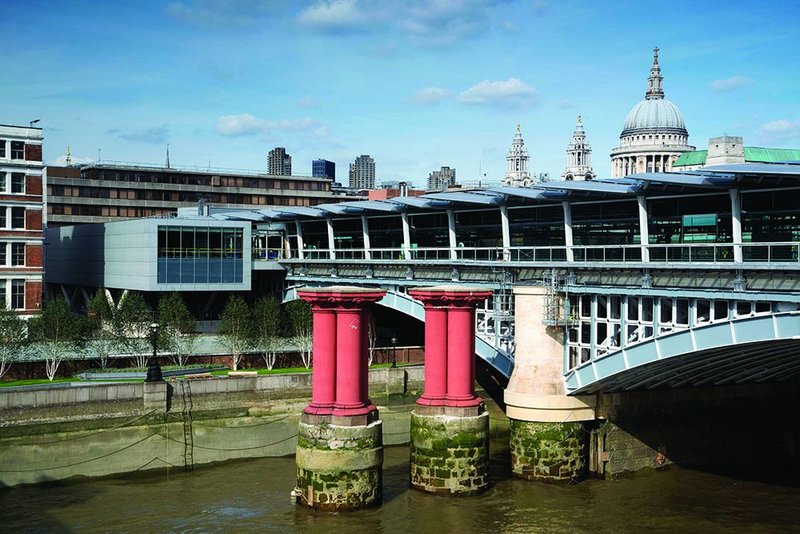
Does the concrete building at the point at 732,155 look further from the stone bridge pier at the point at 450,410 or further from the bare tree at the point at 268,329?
the bare tree at the point at 268,329

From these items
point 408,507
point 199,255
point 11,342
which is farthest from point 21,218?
point 408,507

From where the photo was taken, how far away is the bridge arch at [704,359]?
3594 cm

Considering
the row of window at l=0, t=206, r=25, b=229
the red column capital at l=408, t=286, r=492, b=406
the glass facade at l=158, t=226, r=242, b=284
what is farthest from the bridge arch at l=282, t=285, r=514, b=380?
the row of window at l=0, t=206, r=25, b=229

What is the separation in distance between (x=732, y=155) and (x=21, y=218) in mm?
64433

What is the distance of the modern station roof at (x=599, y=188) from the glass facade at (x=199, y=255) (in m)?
6.25

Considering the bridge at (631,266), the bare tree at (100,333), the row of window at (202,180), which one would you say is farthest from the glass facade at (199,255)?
the row of window at (202,180)

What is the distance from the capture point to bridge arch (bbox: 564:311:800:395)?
3594cm

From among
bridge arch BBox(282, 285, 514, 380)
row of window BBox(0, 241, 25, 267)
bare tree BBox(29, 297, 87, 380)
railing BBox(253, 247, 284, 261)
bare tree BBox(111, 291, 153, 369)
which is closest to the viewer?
bridge arch BBox(282, 285, 514, 380)

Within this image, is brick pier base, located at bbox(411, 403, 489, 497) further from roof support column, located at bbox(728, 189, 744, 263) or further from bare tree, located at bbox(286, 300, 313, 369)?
bare tree, located at bbox(286, 300, 313, 369)

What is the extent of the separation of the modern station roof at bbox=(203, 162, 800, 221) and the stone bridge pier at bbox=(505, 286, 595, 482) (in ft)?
16.4

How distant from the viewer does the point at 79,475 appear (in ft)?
156

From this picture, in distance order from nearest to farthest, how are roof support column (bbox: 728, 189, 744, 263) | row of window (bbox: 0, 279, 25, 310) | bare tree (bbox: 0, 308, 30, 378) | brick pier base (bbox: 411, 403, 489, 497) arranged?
roof support column (bbox: 728, 189, 744, 263) < brick pier base (bbox: 411, 403, 489, 497) < bare tree (bbox: 0, 308, 30, 378) < row of window (bbox: 0, 279, 25, 310)

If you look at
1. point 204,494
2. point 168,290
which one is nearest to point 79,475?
point 204,494

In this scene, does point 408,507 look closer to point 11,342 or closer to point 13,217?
point 11,342
